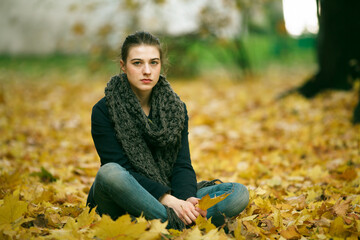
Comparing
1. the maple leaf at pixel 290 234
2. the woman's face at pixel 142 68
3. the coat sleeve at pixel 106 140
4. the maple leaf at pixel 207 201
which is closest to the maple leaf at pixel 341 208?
the maple leaf at pixel 290 234

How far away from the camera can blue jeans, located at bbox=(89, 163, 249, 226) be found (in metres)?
1.66

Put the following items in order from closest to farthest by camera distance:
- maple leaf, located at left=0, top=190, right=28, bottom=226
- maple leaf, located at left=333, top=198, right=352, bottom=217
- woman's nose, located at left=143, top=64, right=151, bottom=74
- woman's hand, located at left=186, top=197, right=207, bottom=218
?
maple leaf, located at left=0, top=190, right=28, bottom=226, woman's hand, located at left=186, top=197, right=207, bottom=218, maple leaf, located at left=333, top=198, right=352, bottom=217, woman's nose, located at left=143, top=64, right=151, bottom=74

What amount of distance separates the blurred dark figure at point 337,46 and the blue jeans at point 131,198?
405cm

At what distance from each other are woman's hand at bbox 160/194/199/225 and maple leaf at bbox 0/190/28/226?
0.71 m

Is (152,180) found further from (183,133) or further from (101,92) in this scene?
(101,92)

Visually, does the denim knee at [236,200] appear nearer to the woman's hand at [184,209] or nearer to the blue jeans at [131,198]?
the blue jeans at [131,198]

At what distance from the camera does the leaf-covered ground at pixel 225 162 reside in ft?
5.43

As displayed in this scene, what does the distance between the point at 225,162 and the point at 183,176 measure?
138 centimetres

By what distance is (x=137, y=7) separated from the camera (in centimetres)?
612

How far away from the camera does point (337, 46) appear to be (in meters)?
5.23

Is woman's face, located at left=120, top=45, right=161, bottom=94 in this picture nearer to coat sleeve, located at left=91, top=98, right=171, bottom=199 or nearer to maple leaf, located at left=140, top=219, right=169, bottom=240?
coat sleeve, located at left=91, top=98, right=171, bottom=199

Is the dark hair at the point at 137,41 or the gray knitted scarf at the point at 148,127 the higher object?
the dark hair at the point at 137,41

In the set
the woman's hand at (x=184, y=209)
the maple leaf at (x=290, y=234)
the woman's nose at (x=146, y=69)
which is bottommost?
the maple leaf at (x=290, y=234)

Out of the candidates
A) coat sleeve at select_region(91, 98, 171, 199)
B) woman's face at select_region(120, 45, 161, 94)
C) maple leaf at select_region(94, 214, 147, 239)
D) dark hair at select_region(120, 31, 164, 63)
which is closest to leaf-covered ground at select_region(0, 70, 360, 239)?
maple leaf at select_region(94, 214, 147, 239)
